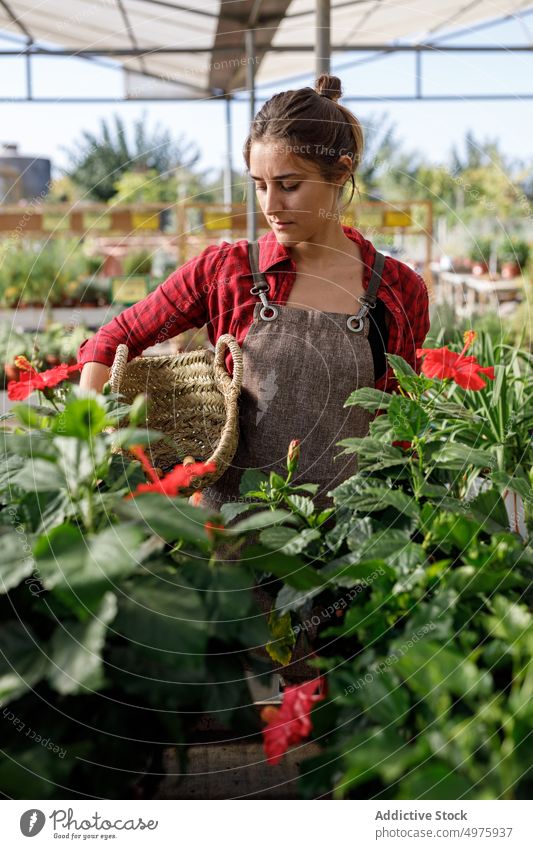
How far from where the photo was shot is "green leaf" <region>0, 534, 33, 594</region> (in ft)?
2.08

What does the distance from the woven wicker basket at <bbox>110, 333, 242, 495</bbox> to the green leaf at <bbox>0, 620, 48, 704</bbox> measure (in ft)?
2.04

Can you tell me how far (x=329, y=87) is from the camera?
52.3 inches

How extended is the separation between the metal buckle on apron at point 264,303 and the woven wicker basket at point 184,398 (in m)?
0.10

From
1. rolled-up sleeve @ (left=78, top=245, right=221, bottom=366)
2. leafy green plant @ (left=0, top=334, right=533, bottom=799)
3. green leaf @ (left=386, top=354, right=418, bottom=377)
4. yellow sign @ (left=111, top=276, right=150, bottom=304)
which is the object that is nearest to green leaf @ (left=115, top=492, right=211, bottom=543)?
leafy green plant @ (left=0, top=334, right=533, bottom=799)

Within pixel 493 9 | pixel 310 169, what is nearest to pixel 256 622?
pixel 310 169

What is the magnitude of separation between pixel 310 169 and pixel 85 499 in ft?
2.46

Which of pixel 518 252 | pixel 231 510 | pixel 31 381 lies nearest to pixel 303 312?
pixel 31 381

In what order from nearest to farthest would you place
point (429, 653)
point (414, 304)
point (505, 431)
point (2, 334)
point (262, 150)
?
1. point (429, 653)
2. point (262, 150)
3. point (414, 304)
4. point (505, 431)
5. point (2, 334)

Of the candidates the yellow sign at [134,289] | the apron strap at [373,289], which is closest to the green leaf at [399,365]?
the apron strap at [373,289]

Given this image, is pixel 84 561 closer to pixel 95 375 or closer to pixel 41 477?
pixel 41 477

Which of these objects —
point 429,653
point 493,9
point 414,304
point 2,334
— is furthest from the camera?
point 493,9

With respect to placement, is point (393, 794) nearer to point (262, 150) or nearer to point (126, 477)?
point (126, 477)

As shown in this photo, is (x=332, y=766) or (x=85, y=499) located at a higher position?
(x=85, y=499)

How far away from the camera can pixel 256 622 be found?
644mm
